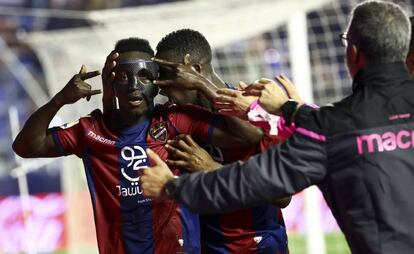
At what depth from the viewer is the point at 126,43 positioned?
543 cm

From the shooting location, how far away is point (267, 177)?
3.87 meters

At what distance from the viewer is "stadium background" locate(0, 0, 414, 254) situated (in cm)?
1149

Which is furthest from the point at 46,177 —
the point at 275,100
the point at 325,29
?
the point at 275,100

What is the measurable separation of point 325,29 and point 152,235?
29.1 ft

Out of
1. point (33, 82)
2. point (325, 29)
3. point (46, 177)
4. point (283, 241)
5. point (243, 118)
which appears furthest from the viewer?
point (46, 177)

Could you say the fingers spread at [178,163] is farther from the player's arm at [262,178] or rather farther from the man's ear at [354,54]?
the man's ear at [354,54]

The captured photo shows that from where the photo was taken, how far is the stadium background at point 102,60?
1149 cm

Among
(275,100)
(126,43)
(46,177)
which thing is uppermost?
(126,43)

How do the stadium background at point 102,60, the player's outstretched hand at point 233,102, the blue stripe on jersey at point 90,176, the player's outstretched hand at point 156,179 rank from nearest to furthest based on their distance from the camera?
the player's outstretched hand at point 156,179
the player's outstretched hand at point 233,102
the blue stripe on jersey at point 90,176
the stadium background at point 102,60

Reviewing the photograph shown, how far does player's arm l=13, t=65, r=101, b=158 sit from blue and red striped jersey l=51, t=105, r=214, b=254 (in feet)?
0.74

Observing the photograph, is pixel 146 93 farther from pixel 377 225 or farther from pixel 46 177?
pixel 46 177

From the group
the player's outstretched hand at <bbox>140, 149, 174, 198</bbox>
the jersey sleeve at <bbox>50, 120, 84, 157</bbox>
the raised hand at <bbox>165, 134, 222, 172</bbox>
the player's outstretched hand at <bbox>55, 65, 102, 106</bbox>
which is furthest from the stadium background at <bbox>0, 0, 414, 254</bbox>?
the player's outstretched hand at <bbox>140, 149, 174, 198</bbox>

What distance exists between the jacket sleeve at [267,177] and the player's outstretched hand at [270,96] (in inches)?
11.2

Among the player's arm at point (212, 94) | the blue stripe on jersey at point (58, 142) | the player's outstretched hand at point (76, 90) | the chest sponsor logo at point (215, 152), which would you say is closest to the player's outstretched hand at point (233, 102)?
the player's arm at point (212, 94)
